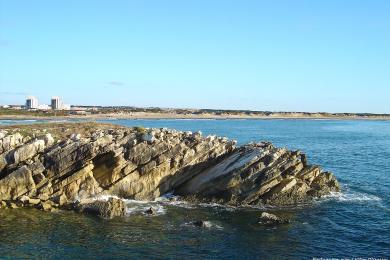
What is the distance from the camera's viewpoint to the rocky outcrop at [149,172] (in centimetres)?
5034

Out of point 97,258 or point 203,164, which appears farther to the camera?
point 203,164

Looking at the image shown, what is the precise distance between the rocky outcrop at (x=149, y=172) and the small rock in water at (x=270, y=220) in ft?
21.7

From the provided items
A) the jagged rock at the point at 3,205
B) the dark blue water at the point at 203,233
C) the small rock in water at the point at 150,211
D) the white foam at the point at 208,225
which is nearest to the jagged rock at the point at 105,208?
the dark blue water at the point at 203,233

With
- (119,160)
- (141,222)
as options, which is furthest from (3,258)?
(119,160)

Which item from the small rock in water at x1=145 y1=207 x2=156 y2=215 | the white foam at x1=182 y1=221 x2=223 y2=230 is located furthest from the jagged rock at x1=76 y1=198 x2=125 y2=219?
the white foam at x1=182 y1=221 x2=223 y2=230

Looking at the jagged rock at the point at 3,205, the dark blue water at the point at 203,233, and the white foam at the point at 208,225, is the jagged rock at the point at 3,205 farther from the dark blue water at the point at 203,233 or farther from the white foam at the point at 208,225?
the white foam at the point at 208,225

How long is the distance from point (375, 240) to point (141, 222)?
63.9 feet

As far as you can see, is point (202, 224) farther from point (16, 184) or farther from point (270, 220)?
point (16, 184)

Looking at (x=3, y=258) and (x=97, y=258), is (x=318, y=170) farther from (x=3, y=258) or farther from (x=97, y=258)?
(x=3, y=258)

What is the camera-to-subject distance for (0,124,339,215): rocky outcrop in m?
50.3

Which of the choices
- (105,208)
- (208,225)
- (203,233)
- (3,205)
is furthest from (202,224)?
(3,205)

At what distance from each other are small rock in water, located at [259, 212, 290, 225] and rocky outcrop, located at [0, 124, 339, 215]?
662 centimetres

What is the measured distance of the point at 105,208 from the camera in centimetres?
4431

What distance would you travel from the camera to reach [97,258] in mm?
33875
